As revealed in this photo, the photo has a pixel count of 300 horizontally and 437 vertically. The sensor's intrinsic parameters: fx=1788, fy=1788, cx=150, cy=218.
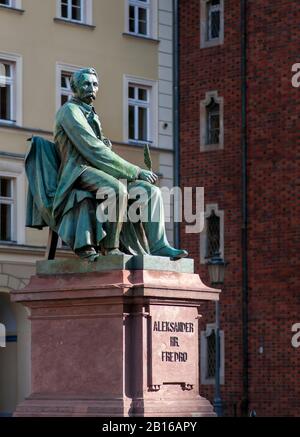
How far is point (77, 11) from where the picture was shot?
38.1m

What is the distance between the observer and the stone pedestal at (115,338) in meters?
16.5

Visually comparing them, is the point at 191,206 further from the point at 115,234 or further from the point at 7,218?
the point at 115,234

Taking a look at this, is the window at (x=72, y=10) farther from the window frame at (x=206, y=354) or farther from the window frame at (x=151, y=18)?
the window frame at (x=206, y=354)

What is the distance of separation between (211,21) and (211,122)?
221 centimetres

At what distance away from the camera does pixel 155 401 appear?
54.3 feet

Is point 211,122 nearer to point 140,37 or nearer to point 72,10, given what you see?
point 140,37

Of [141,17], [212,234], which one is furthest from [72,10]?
[212,234]

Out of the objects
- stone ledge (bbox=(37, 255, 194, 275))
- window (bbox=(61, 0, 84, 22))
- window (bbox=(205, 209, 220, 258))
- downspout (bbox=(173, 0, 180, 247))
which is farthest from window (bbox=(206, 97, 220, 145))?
stone ledge (bbox=(37, 255, 194, 275))

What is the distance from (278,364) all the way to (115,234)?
20.1m

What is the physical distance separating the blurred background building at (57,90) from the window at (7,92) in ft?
0.07

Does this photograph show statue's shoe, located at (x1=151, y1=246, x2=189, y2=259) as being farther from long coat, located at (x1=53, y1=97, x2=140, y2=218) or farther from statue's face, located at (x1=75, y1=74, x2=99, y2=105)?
statue's face, located at (x1=75, y1=74, x2=99, y2=105)

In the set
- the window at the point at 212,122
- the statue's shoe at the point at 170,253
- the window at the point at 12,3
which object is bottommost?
Answer: the statue's shoe at the point at 170,253

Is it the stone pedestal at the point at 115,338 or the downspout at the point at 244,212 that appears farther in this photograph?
the downspout at the point at 244,212

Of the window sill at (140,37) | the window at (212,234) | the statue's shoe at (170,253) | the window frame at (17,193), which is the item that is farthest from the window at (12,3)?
the statue's shoe at (170,253)
